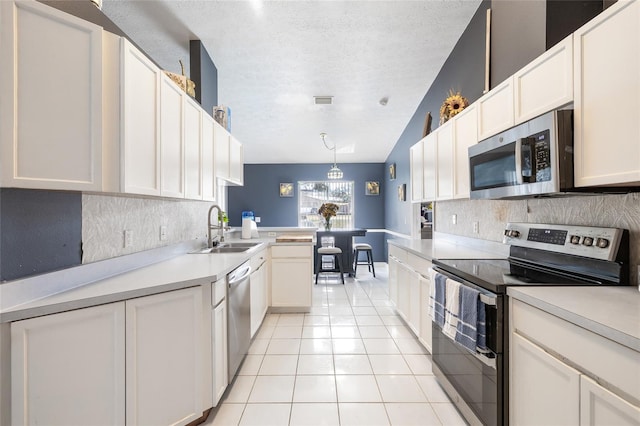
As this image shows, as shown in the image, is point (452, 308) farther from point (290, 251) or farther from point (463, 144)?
point (290, 251)

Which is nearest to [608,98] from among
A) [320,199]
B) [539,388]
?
[539,388]

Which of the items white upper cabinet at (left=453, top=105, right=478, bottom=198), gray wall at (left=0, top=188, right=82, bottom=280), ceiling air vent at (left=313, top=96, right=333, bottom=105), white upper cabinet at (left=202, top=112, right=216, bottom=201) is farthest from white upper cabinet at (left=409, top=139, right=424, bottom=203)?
gray wall at (left=0, top=188, right=82, bottom=280)

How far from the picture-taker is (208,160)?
2.51 meters

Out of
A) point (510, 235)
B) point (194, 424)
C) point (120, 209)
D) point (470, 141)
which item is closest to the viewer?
point (194, 424)

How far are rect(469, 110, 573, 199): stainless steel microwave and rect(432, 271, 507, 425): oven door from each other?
0.60 m

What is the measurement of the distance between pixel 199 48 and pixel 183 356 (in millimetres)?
2834

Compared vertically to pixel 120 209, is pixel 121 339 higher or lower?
lower

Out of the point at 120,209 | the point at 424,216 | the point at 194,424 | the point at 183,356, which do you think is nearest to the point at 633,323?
the point at 183,356

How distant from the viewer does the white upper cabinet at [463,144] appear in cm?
219

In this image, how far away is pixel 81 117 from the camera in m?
1.25

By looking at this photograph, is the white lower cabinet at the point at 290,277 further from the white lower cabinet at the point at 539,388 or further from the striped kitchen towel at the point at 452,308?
the white lower cabinet at the point at 539,388

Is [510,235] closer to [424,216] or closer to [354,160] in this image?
[424,216]

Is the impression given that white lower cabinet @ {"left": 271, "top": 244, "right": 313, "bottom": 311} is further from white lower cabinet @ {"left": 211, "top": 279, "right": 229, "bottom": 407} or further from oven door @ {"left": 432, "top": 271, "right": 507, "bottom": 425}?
oven door @ {"left": 432, "top": 271, "right": 507, "bottom": 425}

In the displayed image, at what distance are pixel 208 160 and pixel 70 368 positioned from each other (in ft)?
5.70
